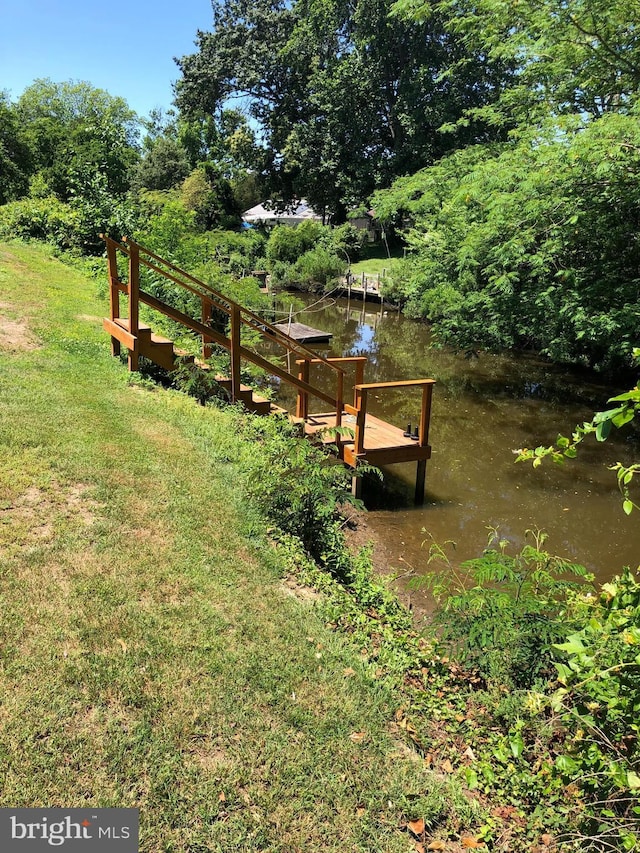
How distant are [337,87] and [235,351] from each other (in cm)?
3685

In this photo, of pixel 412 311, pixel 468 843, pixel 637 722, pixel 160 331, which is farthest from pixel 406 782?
pixel 412 311

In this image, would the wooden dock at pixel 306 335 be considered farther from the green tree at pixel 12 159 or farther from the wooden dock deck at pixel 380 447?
the green tree at pixel 12 159

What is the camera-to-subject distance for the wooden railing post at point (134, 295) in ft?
27.5

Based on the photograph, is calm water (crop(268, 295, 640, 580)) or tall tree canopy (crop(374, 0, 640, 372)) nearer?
calm water (crop(268, 295, 640, 580))

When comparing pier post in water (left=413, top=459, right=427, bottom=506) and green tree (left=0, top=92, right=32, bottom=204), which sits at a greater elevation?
green tree (left=0, top=92, right=32, bottom=204)

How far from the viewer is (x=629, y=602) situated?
2.58 m

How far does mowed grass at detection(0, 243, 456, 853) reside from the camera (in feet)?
9.20

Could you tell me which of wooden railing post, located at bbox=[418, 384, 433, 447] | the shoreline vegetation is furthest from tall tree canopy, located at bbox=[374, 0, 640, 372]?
the shoreline vegetation

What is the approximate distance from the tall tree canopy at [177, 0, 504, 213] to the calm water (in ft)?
75.1

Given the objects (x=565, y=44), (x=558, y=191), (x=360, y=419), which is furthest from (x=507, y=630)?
(x=565, y=44)

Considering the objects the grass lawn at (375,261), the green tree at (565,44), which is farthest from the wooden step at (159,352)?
the grass lawn at (375,261)

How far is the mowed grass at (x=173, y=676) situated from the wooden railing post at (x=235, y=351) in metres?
2.87

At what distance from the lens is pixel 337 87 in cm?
3881

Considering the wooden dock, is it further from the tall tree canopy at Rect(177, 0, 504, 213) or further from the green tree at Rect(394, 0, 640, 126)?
the tall tree canopy at Rect(177, 0, 504, 213)
